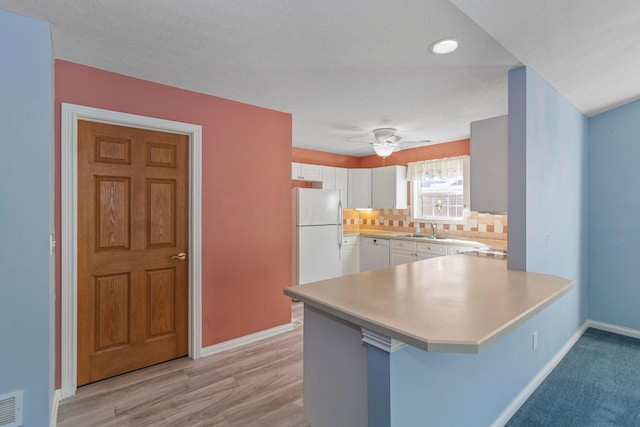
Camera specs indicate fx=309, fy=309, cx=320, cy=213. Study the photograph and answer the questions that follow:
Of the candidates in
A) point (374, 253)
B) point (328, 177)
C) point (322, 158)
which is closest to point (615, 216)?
point (374, 253)

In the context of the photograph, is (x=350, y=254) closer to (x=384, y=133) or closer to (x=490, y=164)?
(x=384, y=133)

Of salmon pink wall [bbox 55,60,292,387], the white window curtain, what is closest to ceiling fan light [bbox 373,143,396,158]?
salmon pink wall [bbox 55,60,292,387]

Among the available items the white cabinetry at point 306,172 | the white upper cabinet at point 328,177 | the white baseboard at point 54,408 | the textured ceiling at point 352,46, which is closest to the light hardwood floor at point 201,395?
the white baseboard at point 54,408

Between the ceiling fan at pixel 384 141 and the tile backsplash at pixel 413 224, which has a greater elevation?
the ceiling fan at pixel 384 141

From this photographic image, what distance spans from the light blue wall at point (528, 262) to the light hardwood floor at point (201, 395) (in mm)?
961

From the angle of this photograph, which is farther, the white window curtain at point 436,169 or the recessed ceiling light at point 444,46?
the white window curtain at point 436,169

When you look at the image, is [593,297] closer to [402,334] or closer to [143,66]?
[402,334]

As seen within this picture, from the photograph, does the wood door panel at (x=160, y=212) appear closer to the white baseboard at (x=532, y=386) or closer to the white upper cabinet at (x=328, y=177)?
the white baseboard at (x=532, y=386)

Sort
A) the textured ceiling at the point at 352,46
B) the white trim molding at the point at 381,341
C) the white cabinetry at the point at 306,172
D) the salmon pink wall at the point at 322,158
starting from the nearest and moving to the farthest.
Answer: the white trim molding at the point at 381,341, the textured ceiling at the point at 352,46, the white cabinetry at the point at 306,172, the salmon pink wall at the point at 322,158

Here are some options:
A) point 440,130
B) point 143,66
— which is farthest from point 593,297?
point 143,66

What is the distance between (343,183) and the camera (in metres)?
5.56

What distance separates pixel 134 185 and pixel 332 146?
3.21 m

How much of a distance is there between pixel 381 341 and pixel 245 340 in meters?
2.17

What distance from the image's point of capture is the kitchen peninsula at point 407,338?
1.17 metres
